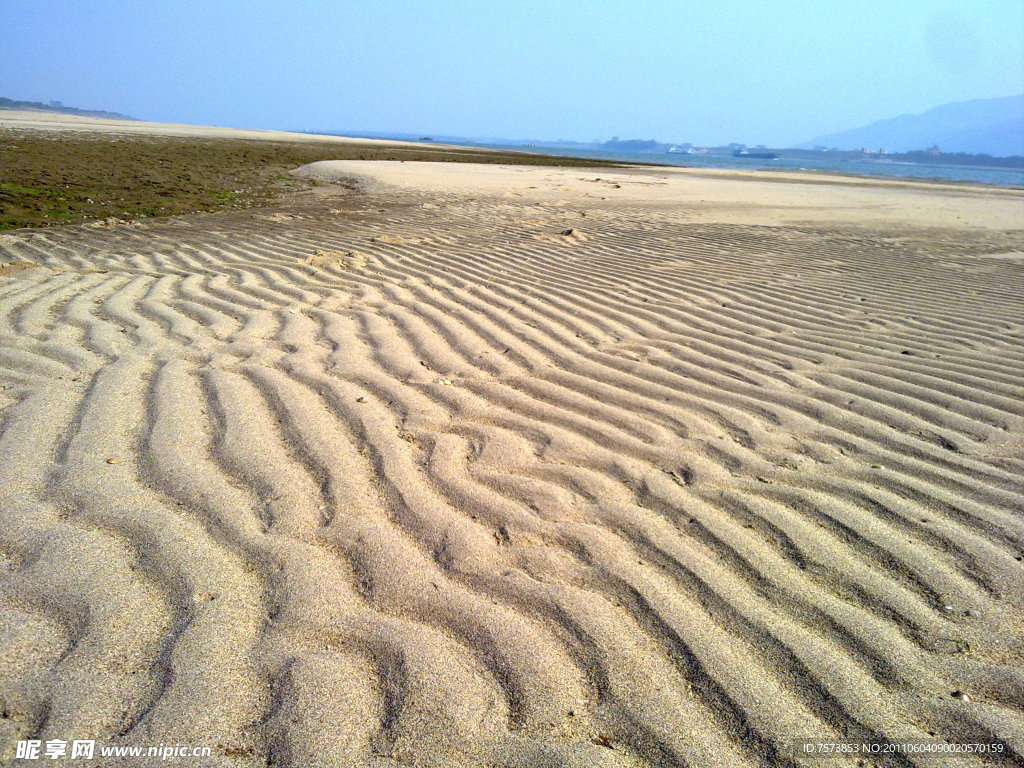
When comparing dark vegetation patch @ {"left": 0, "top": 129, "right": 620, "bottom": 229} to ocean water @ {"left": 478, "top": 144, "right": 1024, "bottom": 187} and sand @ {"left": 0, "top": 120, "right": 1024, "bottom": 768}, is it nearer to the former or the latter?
sand @ {"left": 0, "top": 120, "right": 1024, "bottom": 768}

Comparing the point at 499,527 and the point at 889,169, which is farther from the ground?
the point at 499,527

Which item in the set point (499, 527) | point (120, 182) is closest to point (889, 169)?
point (120, 182)

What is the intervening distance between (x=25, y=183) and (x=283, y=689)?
37.4 ft

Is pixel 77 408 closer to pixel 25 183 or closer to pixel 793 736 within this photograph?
pixel 793 736

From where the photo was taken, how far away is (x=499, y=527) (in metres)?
2.12

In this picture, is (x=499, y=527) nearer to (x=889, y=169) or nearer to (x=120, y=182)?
(x=120, y=182)

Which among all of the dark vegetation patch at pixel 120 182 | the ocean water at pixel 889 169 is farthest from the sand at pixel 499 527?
the ocean water at pixel 889 169

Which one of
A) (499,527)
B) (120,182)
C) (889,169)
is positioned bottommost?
(889,169)

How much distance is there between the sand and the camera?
58.0 inches

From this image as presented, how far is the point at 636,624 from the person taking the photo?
1742 millimetres

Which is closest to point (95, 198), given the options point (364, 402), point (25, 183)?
point (25, 183)

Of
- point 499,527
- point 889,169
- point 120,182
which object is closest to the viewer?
point 499,527

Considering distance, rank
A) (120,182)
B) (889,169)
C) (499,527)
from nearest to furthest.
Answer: (499,527) → (120,182) → (889,169)

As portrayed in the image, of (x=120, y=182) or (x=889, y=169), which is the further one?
(x=889, y=169)
